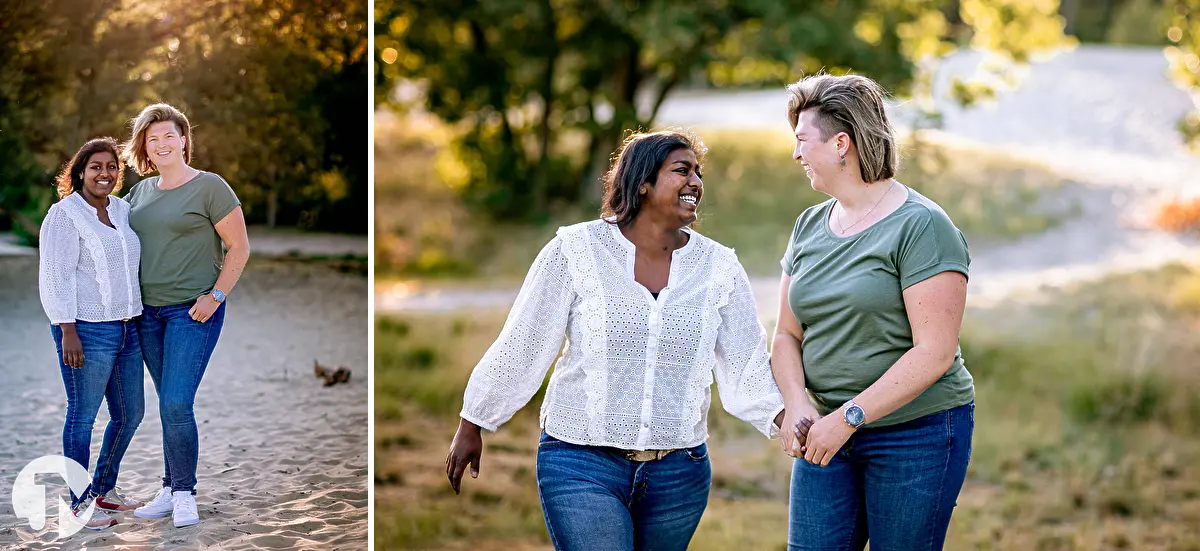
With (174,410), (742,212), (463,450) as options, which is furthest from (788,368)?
(742,212)

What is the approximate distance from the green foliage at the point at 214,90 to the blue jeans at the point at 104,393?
423mm

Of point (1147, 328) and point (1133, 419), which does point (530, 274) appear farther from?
point (1147, 328)

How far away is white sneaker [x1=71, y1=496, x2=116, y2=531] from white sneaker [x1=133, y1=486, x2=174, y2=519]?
87 millimetres

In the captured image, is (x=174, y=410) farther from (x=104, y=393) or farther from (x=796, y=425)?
(x=796, y=425)

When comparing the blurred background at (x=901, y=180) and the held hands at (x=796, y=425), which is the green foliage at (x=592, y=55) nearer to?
the blurred background at (x=901, y=180)

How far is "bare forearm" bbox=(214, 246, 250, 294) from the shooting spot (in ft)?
12.6

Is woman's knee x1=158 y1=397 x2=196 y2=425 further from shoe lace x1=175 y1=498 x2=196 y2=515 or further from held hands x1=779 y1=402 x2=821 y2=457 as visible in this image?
held hands x1=779 y1=402 x2=821 y2=457

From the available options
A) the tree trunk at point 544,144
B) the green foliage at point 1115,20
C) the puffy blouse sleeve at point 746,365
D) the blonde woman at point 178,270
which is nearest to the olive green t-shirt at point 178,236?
the blonde woman at point 178,270

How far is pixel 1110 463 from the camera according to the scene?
7906 millimetres

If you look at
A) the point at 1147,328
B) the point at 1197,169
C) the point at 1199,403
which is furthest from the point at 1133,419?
the point at 1197,169

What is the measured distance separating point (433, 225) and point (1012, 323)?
9.30 meters

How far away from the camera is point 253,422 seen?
167 inches

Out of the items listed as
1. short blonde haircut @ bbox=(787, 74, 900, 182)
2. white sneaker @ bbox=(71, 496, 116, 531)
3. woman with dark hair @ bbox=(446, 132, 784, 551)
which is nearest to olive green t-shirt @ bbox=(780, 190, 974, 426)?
short blonde haircut @ bbox=(787, 74, 900, 182)

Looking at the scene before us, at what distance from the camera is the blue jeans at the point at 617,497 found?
265cm
